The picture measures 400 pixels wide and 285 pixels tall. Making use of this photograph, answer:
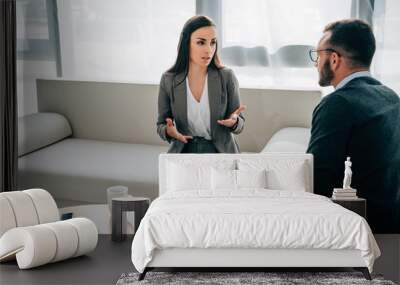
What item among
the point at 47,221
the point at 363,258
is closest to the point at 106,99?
the point at 47,221

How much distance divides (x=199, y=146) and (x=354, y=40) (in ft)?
5.96

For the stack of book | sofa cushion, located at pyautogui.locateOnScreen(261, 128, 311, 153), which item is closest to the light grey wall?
sofa cushion, located at pyautogui.locateOnScreen(261, 128, 311, 153)

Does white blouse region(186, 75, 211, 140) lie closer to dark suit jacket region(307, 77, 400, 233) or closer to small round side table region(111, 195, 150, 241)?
small round side table region(111, 195, 150, 241)

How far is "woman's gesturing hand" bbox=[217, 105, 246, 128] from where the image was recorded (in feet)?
24.2

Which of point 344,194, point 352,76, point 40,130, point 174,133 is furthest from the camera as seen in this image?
point 40,130

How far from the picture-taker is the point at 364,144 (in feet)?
23.6

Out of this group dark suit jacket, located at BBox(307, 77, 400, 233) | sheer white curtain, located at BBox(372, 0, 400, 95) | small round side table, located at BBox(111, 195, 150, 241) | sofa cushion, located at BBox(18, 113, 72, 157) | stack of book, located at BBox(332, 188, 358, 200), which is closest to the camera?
stack of book, located at BBox(332, 188, 358, 200)

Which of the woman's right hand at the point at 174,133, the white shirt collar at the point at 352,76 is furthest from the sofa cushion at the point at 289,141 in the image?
the woman's right hand at the point at 174,133

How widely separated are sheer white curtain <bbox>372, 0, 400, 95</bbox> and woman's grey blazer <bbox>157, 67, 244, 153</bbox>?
1400 mm

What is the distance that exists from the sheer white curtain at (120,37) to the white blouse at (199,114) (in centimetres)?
40

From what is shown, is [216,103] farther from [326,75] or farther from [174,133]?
[326,75]

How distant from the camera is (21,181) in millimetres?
7793

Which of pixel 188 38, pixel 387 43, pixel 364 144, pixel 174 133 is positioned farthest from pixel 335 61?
pixel 174 133

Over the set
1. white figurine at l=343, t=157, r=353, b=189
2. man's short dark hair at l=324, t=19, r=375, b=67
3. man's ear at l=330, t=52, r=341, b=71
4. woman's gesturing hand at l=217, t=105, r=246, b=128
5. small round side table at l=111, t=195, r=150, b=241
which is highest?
man's short dark hair at l=324, t=19, r=375, b=67
